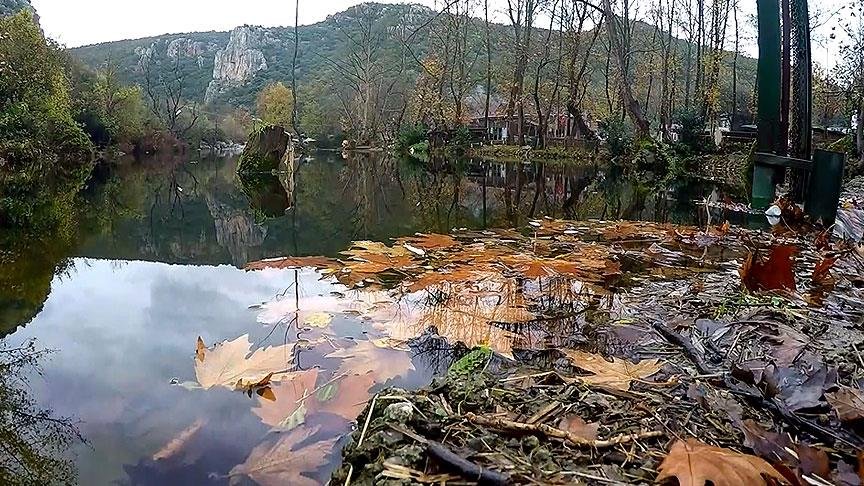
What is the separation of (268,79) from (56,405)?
7446 cm

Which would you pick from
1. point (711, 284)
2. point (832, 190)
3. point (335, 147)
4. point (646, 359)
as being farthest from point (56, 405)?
point (335, 147)

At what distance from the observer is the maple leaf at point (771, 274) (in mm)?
2570

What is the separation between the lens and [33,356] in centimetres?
217

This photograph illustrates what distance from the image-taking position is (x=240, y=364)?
78.6 inches

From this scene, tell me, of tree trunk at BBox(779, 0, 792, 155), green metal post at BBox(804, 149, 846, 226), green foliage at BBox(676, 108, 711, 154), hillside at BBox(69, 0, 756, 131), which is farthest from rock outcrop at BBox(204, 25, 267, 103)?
green metal post at BBox(804, 149, 846, 226)

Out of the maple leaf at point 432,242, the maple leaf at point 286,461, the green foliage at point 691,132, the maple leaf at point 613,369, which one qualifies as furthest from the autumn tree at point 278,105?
the maple leaf at point 286,461

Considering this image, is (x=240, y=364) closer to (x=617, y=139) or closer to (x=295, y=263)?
(x=295, y=263)

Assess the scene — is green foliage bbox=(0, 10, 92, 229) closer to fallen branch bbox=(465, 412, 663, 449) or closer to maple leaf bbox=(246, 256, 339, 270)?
maple leaf bbox=(246, 256, 339, 270)

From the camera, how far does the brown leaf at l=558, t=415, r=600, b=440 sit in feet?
4.21

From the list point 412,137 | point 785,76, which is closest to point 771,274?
point 785,76

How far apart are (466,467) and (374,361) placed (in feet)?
3.12

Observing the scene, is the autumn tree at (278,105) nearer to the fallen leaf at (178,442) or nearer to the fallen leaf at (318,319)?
the fallen leaf at (318,319)

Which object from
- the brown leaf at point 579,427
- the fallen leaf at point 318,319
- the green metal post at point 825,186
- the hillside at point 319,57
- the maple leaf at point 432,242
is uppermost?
the hillside at point 319,57

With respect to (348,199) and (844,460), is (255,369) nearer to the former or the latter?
(844,460)
